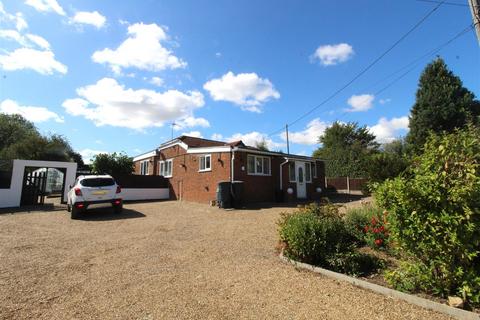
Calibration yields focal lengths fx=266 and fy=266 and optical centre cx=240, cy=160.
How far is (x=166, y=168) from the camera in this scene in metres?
22.1

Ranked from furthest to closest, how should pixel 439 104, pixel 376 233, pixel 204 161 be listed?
pixel 439 104 → pixel 204 161 → pixel 376 233

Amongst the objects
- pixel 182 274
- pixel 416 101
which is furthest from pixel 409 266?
pixel 416 101

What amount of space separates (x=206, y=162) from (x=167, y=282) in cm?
1306

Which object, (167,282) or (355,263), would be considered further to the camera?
(355,263)

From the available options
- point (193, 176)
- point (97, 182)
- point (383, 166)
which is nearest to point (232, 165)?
point (193, 176)

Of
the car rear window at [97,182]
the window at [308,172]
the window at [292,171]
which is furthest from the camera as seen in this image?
the window at [308,172]

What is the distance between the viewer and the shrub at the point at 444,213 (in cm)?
320

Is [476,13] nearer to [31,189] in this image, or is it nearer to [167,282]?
[167,282]

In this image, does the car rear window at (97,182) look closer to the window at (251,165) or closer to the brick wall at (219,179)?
the brick wall at (219,179)

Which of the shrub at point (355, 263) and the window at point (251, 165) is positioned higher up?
the window at point (251, 165)

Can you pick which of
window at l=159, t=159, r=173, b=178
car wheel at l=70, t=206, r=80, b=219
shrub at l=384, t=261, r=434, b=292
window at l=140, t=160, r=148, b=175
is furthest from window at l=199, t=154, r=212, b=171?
shrub at l=384, t=261, r=434, b=292

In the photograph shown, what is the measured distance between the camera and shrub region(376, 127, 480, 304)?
320 centimetres

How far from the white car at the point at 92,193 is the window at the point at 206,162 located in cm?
615

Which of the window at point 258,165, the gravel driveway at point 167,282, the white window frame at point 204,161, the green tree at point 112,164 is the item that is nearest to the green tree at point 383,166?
the window at point 258,165
